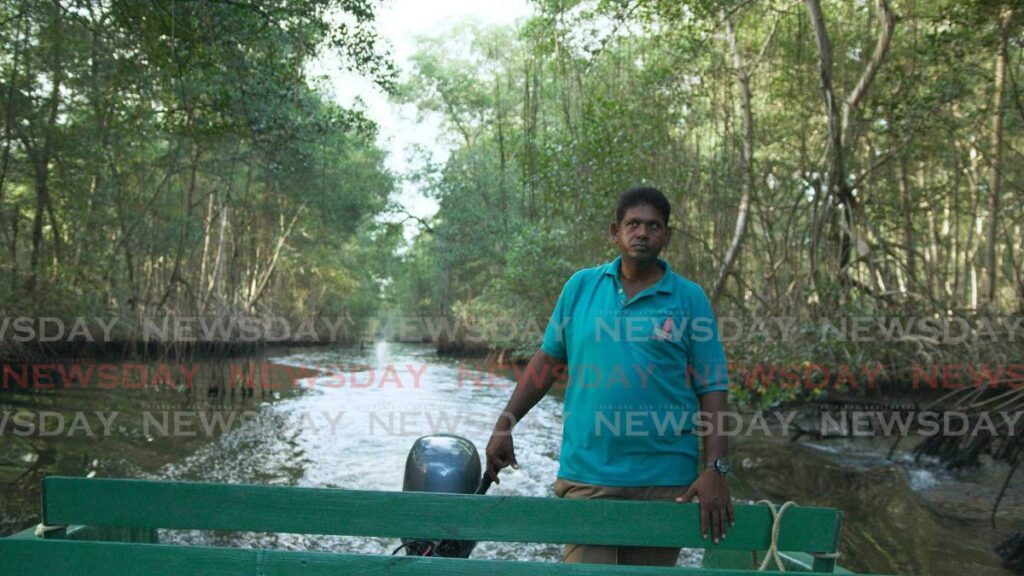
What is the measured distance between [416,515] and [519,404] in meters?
0.65

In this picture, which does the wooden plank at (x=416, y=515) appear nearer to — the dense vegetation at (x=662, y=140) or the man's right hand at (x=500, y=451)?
the man's right hand at (x=500, y=451)

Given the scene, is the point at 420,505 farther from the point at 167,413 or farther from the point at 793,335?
the point at 167,413

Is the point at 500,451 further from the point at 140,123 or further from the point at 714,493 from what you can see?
the point at 140,123

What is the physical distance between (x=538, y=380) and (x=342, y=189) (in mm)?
22817

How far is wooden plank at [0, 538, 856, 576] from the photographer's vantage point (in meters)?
1.46

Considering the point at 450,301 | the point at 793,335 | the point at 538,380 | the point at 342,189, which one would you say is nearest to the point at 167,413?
the point at 793,335

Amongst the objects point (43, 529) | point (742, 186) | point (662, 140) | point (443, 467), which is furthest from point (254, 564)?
point (662, 140)

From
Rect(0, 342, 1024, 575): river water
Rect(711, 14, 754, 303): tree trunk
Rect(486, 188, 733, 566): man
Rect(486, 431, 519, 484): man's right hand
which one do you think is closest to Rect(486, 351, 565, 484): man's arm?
Rect(486, 431, 519, 484): man's right hand

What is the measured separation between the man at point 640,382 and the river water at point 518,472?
9.99ft

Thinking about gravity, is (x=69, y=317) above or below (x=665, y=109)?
below

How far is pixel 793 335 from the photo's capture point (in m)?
8.30

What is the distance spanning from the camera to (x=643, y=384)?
209 centimetres

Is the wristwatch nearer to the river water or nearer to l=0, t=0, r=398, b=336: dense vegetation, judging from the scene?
the river water

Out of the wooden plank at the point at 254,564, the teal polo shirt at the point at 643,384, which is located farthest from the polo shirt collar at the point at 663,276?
the wooden plank at the point at 254,564
